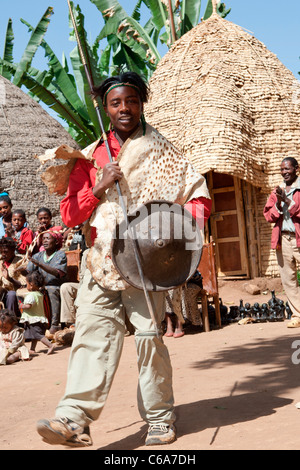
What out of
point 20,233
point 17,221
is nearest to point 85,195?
point 20,233

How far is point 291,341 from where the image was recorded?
20.4ft

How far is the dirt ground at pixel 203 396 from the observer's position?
315cm

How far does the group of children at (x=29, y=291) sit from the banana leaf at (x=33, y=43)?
10.8 m

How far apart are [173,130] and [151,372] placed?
10.5 metres

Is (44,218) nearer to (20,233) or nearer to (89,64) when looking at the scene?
(20,233)

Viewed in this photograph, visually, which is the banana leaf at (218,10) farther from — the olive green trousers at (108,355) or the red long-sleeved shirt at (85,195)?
the olive green trousers at (108,355)

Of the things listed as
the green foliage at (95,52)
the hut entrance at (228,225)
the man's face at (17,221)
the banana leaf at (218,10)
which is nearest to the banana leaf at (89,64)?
the green foliage at (95,52)

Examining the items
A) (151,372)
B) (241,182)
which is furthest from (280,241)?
(241,182)

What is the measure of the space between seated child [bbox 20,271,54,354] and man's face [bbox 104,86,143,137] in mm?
4101

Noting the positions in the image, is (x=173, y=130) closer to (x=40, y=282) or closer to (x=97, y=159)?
(x=40, y=282)

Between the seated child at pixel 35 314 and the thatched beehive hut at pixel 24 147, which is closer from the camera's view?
the seated child at pixel 35 314

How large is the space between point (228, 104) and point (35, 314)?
7278mm

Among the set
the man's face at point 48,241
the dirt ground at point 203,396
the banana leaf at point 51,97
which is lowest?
the dirt ground at point 203,396

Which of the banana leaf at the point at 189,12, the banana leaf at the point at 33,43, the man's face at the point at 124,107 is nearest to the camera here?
the man's face at the point at 124,107
